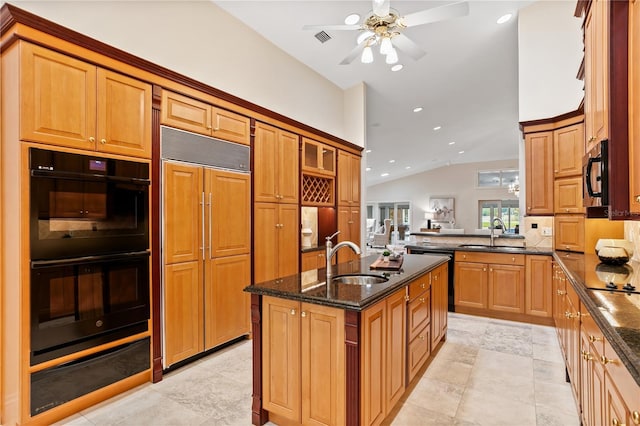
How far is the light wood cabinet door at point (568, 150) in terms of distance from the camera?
12.9ft

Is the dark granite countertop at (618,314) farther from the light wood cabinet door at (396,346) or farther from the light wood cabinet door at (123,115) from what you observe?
the light wood cabinet door at (123,115)

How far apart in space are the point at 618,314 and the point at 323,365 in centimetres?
140

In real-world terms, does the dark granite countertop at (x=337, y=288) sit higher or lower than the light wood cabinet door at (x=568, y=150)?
lower

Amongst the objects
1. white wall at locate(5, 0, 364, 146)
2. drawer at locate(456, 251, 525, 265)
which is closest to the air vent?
white wall at locate(5, 0, 364, 146)

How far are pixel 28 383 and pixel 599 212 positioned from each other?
371 centimetres

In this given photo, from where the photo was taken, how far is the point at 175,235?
283 centimetres

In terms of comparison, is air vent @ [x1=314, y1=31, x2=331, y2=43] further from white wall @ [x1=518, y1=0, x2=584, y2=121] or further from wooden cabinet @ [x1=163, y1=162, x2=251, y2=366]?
white wall @ [x1=518, y1=0, x2=584, y2=121]

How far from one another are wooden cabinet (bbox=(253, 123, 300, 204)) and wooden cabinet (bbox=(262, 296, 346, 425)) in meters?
1.85

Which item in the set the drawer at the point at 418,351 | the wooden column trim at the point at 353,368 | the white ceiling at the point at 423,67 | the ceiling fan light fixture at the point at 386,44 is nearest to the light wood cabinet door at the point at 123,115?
the white ceiling at the point at 423,67

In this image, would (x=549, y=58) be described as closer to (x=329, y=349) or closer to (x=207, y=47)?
(x=207, y=47)

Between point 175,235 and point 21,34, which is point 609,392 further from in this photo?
point 21,34

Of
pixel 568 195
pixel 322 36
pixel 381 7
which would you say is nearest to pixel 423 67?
pixel 322 36

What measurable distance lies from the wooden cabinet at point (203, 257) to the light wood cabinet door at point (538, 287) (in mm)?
3401

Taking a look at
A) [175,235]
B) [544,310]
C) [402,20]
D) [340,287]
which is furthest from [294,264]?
[544,310]
